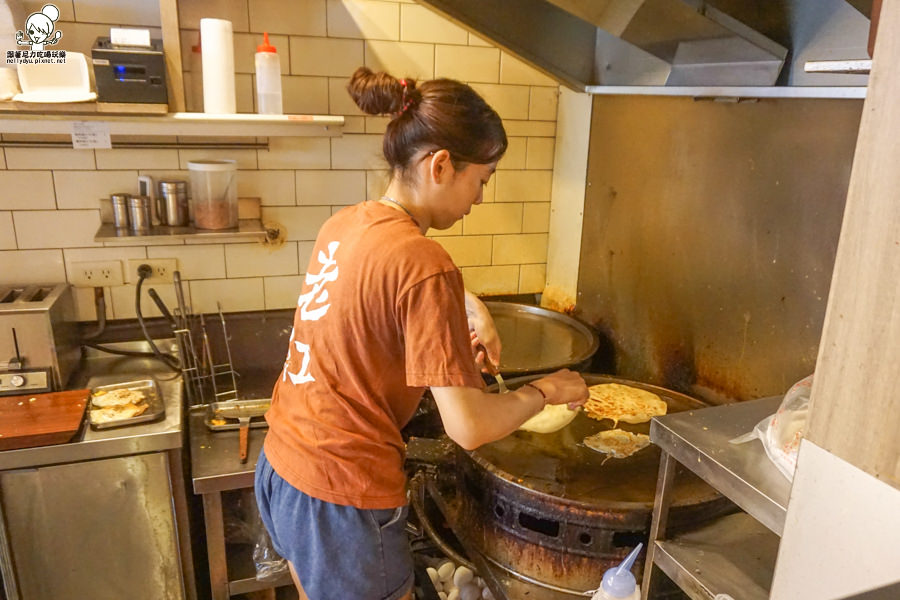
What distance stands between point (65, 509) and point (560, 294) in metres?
1.84

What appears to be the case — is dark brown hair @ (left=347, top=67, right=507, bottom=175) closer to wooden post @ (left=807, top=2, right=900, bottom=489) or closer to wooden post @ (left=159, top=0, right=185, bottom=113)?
wooden post @ (left=807, top=2, right=900, bottom=489)

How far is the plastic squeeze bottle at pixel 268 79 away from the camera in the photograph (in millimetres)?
1996

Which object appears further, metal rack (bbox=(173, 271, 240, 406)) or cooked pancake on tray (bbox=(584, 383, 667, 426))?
metal rack (bbox=(173, 271, 240, 406))

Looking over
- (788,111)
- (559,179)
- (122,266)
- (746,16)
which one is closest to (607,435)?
(788,111)

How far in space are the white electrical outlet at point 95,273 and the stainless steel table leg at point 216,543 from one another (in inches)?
33.9

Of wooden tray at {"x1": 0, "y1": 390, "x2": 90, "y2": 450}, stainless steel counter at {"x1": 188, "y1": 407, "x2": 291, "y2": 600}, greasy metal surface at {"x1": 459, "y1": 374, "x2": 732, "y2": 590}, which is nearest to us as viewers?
greasy metal surface at {"x1": 459, "y1": 374, "x2": 732, "y2": 590}

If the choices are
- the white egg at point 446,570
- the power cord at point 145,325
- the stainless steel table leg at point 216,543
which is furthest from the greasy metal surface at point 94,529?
the white egg at point 446,570

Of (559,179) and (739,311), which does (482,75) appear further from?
(739,311)

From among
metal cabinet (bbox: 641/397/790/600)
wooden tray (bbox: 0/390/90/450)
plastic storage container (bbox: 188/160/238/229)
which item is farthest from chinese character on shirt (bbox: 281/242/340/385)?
plastic storage container (bbox: 188/160/238/229)

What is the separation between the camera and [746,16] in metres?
1.51

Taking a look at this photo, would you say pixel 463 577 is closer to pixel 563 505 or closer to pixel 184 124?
pixel 563 505

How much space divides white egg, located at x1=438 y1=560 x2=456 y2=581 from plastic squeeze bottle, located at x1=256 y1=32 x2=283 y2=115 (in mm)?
1473

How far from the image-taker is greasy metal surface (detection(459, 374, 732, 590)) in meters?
1.33

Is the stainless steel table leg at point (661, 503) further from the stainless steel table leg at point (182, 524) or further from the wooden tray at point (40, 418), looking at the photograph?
the wooden tray at point (40, 418)
